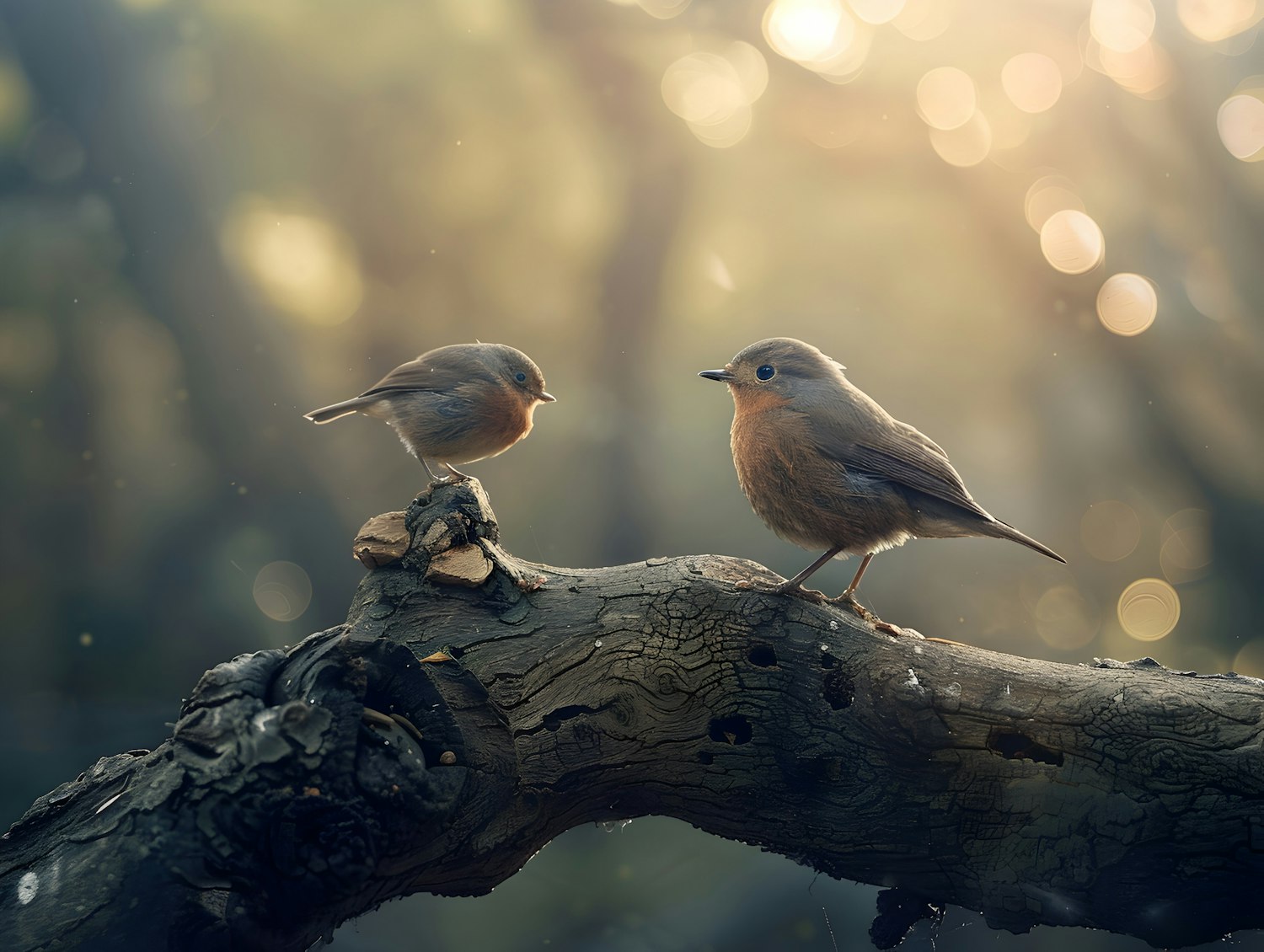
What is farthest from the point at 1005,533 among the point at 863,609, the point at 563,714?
the point at 563,714

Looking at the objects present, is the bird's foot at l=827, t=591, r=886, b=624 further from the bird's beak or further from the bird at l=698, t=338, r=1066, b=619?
the bird's beak

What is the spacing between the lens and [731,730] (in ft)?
8.45

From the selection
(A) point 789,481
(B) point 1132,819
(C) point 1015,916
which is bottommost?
(C) point 1015,916

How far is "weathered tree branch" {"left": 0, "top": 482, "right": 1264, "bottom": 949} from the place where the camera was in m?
2.03

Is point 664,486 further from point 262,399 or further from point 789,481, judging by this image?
point 262,399

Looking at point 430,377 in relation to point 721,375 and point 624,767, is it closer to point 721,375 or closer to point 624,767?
point 721,375

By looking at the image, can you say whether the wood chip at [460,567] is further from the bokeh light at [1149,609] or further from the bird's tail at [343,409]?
the bokeh light at [1149,609]

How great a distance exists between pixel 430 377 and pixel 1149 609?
4093mm

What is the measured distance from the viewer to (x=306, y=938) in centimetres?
218

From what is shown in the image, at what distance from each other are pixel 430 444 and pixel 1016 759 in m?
2.66

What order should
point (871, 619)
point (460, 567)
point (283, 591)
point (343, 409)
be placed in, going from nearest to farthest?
point (460, 567), point (871, 619), point (343, 409), point (283, 591)

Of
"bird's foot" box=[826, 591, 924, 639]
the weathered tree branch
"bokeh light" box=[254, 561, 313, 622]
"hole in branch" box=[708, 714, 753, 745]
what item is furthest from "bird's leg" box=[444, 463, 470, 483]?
"bird's foot" box=[826, 591, 924, 639]

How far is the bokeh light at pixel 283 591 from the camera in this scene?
3982 millimetres

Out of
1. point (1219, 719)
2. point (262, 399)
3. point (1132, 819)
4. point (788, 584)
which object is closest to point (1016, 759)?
point (1132, 819)
